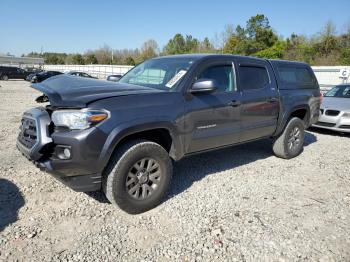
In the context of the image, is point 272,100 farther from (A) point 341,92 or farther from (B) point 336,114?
(A) point 341,92

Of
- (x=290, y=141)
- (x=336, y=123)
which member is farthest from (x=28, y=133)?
(x=336, y=123)

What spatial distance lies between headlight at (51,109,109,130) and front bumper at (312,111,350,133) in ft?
24.6

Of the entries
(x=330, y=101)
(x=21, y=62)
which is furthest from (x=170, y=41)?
(x=330, y=101)

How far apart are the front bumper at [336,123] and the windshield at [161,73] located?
5.98 meters

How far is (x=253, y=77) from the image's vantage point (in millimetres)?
5105

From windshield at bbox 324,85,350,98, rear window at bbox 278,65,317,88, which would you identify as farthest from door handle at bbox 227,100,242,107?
windshield at bbox 324,85,350,98

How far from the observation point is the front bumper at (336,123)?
8.40 metres

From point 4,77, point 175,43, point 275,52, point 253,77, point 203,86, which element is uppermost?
point 175,43

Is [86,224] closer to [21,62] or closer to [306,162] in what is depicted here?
[306,162]

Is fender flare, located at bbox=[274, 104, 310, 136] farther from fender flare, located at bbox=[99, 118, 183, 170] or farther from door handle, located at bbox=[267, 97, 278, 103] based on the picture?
Result: fender flare, located at bbox=[99, 118, 183, 170]

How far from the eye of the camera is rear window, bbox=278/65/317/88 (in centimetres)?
587

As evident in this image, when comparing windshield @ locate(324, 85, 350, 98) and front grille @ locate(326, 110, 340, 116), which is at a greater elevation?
windshield @ locate(324, 85, 350, 98)

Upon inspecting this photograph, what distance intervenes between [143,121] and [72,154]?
834 mm

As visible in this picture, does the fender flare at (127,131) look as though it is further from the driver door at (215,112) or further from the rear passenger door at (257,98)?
the rear passenger door at (257,98)
